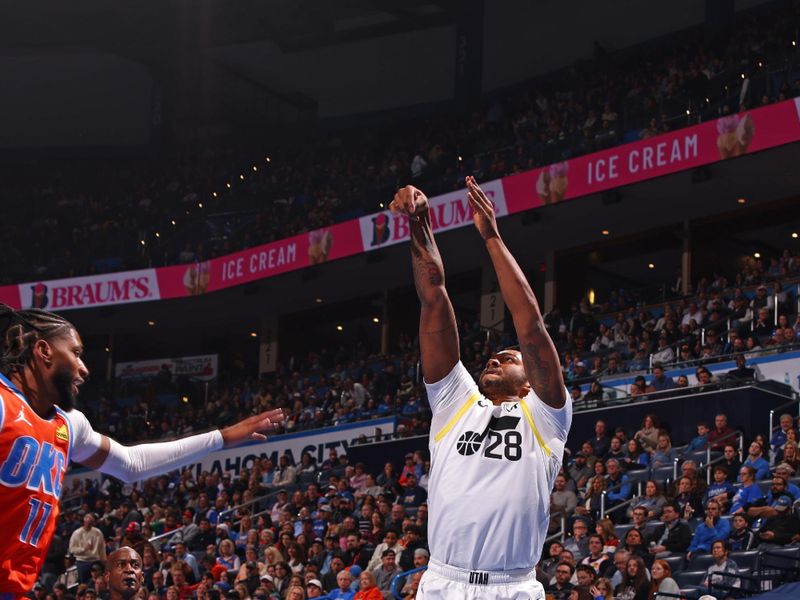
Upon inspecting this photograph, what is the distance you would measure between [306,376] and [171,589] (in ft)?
44.4

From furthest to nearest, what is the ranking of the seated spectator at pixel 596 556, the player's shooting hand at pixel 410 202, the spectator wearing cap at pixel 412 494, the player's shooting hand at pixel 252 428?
the spectator wearing cap at pixel 412 494 → the seated spectator at pixel 596 556 → the player's shooting hand at pixel 410 202 → the player's shooting hand at pixel 252 428

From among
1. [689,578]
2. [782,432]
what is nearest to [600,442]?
[782,432]

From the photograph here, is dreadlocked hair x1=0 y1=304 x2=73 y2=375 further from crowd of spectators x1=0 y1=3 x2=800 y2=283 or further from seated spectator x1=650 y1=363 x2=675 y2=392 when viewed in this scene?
crowd of spectators x1=0 y1=3 x2=800 y2=283

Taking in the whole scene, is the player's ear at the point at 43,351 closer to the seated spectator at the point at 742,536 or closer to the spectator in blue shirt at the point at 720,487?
the seated spectator at the point at 742,536

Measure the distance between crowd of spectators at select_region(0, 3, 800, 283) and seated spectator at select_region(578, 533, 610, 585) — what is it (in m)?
11.1

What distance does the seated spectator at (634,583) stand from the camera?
37.6 feet

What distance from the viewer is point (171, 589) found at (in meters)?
16.5

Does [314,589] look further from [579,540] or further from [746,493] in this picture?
[746,493]

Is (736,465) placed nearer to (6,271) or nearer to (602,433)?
(602,433)

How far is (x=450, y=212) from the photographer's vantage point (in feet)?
82.6

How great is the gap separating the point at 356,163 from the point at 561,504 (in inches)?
755

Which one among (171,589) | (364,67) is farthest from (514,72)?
(171,589)

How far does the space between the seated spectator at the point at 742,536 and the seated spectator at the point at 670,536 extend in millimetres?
516

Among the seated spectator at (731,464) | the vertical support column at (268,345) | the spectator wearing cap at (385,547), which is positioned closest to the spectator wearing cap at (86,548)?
the spectator wearing cap at (385,547)
